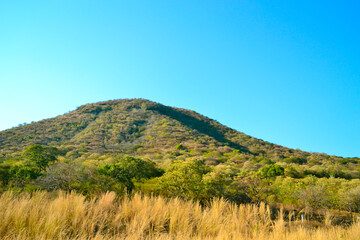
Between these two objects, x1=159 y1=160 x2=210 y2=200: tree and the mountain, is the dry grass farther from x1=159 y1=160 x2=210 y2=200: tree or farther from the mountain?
the mountain

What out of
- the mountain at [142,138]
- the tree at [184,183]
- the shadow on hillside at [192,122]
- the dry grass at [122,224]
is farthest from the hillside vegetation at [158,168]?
the dry grass at [122,224]

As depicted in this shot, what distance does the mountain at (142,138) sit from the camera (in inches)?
1618

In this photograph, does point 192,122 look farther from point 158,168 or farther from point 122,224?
point 122,224

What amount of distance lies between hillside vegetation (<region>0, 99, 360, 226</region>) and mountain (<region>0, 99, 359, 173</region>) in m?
0.23

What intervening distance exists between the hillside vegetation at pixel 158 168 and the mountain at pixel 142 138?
9.2 inches

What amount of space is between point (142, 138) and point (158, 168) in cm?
2839

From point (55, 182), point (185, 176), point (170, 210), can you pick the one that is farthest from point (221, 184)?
point (170, 210)

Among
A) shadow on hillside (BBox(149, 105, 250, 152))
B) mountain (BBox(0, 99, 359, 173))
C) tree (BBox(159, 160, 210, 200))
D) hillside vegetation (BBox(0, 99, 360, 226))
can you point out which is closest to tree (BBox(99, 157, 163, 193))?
hillside vegetation (BBox(0, 99, 360, 226))

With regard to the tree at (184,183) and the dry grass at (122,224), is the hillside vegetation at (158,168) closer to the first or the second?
the tree at (184,183)

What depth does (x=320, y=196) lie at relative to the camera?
58.0 ft

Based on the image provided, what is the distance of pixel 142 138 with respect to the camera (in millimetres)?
54188

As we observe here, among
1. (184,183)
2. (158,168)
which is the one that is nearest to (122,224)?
(184,183)

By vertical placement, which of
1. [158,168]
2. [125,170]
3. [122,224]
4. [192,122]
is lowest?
[158,168]

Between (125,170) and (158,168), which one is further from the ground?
(125,170)
